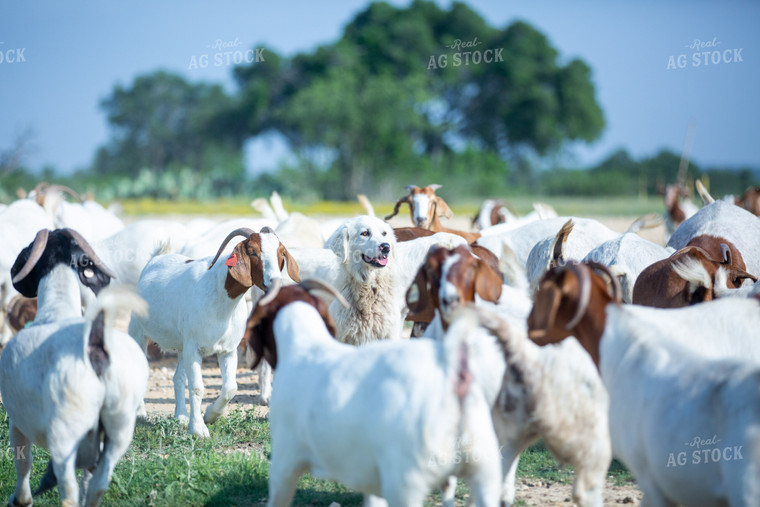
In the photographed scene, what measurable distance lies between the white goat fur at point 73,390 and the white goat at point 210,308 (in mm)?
1811

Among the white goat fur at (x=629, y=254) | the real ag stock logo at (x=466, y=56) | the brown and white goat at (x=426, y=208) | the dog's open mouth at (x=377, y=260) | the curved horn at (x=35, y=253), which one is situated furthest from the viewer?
the real ag stock logo at (x=466, y=56)

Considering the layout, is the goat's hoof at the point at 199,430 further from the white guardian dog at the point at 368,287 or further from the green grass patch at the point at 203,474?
the white guardian dog at the point at 368,287

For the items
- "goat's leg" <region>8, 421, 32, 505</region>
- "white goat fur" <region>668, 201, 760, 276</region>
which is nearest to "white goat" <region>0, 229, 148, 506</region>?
"goat's leg" <region>8, 421, 32, 505</region>

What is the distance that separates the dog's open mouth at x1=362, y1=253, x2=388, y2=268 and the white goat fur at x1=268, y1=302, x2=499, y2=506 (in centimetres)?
316

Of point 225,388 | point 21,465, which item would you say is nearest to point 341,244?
point 225,388

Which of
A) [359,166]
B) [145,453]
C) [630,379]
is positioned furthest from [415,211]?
[359,166]

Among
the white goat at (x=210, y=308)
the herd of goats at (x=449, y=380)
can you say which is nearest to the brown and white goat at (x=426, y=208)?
the white goat at (x=210, y=308)

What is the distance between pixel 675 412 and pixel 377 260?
3.70m

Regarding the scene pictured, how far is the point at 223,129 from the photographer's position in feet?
185

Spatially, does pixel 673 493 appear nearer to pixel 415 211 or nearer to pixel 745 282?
pixel 745 282

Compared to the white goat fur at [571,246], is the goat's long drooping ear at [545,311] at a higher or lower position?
lower

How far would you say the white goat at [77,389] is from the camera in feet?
13.7

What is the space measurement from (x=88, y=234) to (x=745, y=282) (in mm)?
8627

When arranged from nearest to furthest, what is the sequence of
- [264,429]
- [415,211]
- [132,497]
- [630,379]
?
[630,379]
[132,497]
[264,429]
[415,211]
